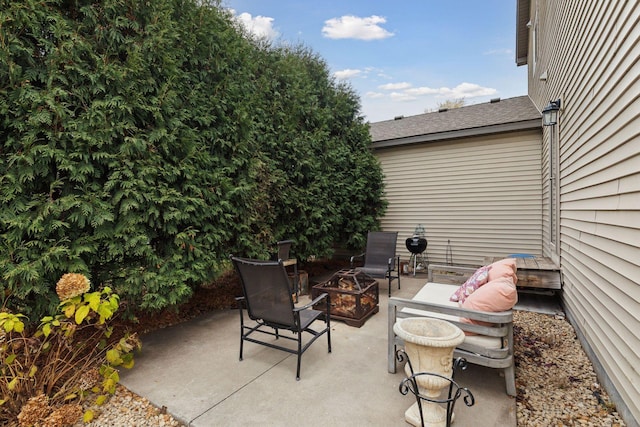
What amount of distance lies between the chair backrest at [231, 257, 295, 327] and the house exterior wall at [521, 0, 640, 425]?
2.35 meters

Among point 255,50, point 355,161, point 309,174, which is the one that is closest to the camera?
point 255,50

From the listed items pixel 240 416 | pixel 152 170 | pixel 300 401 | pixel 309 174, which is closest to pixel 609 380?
pixel 300 401

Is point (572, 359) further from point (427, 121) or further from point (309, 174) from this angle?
point (427, 121)

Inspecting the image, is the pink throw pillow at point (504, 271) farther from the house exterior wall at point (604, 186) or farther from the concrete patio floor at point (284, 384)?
the concrete patio floor at point (284, 384)

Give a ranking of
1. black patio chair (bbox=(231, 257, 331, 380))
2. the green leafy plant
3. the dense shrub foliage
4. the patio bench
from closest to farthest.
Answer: the green leafy plant < the patio bench < the dense shrub foliage < black patio chair (bbox=(231, 257, 331, 380))

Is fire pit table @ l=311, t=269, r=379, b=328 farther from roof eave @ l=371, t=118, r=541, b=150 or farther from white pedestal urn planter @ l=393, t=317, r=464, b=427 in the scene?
roof eave @ l=371, t=118, r=541, b=150

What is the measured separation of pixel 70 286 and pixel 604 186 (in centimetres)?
414

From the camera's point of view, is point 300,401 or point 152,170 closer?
point 300,401

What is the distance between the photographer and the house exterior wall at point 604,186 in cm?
184

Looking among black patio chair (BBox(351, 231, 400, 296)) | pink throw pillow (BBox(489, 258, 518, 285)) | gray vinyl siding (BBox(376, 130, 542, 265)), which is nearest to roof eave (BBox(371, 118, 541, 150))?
gray vinyl siding (BBox(376, 130, 542, 265))

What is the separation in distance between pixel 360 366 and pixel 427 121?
7.37 meters

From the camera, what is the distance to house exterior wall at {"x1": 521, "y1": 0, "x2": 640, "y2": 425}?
1.84 metres

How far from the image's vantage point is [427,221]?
7.25m

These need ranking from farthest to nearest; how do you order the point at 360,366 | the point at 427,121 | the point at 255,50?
1. the point at 427,121
2. the point at 255,50
3. the point at 360,366
